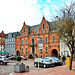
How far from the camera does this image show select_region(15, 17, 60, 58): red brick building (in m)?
47.9

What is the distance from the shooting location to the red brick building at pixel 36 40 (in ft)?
157

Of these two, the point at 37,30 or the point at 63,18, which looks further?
the point at 37,30

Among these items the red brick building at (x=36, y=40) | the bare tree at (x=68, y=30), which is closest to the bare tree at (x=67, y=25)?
the bare tree at (x=68, y=30)

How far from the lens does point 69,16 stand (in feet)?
54.7

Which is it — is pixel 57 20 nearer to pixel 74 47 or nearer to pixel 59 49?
pixel 74 47

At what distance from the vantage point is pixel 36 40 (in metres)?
52.8

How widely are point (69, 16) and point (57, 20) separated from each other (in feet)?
5.46

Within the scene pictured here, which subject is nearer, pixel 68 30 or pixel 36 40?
pixel 68 30

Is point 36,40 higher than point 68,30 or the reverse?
higher

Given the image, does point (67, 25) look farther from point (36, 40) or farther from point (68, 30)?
point (36, 40)

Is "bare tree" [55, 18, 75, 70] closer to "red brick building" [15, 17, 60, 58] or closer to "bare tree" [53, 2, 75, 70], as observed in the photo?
"bare tree" [53, 2, 75, 70]

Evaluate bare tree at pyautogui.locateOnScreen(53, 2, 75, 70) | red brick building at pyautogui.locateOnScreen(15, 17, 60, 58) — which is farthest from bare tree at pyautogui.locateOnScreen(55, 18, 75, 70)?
red brick building at pyautogui.locateOnScreen(15, 17, 60, 58)

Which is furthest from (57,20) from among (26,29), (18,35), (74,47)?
(18,35)

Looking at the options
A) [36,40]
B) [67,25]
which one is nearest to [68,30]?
[67,25]
